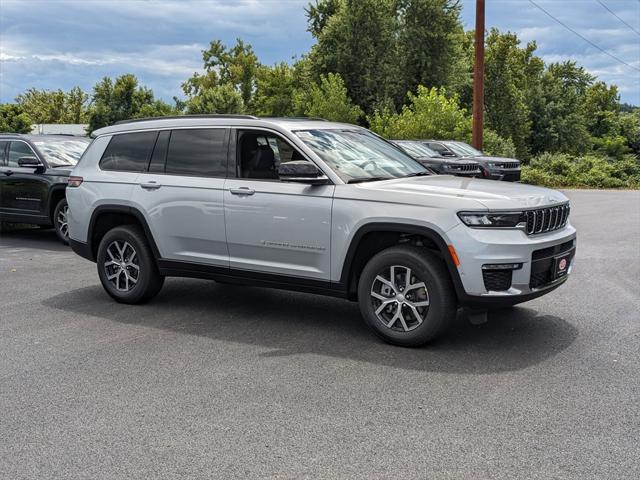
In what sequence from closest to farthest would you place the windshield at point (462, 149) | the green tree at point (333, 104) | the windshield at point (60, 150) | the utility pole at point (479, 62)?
the windshield at point (60, 150)
the windshield at point (462, 149)
the utility pole at point (479, 62)
the green tree at point (333, 104)

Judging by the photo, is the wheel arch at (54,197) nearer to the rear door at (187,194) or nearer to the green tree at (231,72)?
the rear door at (187,194)

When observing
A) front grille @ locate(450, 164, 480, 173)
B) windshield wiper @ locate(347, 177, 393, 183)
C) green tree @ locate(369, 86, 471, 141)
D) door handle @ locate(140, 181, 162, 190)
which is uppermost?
green tree @ locate(369, 86, 471, 141)

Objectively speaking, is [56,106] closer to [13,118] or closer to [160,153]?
[13,118]

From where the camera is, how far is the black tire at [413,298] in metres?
5.61

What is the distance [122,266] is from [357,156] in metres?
2.75

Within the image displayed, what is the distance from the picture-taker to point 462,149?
829 inches

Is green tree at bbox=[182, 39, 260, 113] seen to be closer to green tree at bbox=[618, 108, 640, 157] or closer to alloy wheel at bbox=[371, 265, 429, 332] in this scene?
green tree at bbox=[618, 108, 640, 157]

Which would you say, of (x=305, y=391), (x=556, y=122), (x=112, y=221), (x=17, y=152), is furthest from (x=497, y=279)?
(x=556, y=122)

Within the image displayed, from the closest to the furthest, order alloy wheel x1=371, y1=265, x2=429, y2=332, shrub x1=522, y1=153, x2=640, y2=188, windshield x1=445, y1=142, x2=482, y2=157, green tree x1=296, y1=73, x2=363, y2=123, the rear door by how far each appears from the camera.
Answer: alloy wheel x1=371, y1=265, x2=429, y2=332 < the rear door < windshield x1=445, y1=142, x2=482, y2=157 < shrub x1=522, y1=153, x2=640, y2=188 < green tree x1=296, y1=73, x2=363, y2=123

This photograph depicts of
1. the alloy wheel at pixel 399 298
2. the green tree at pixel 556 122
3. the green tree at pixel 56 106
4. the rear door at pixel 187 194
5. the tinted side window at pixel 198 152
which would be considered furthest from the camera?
the green tree at pixel 56 106

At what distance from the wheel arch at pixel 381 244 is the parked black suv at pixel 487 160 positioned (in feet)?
44.3

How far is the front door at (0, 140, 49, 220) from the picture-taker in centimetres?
1202

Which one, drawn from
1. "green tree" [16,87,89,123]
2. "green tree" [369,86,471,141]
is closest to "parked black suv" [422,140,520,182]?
"green tree" [369,86,471,141]

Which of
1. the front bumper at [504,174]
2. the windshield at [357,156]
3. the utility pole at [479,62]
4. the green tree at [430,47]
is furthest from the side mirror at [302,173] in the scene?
the green tree at [430,47]
